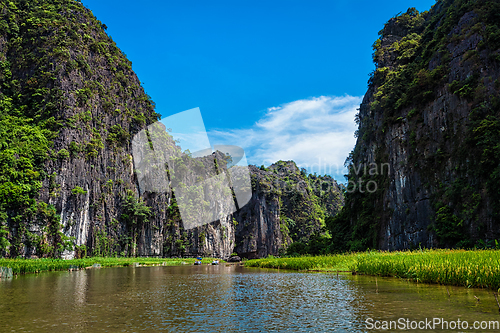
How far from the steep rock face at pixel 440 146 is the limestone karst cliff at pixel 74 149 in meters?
38.8

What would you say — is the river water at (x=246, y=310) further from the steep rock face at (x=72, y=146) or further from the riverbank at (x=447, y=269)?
the steep rock face at (x=72, y=146)

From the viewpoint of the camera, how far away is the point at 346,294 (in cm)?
1052

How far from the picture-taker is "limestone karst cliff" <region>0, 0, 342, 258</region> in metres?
43.1

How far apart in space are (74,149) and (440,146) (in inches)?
1927

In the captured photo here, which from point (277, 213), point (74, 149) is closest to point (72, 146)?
point (74, 149)

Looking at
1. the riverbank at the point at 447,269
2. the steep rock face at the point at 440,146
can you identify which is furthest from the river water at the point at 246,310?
the steep rock face at the point at 440,146

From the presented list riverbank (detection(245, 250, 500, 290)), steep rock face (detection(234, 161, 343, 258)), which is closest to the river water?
riverbank (detection(245, 250, 500, 290))

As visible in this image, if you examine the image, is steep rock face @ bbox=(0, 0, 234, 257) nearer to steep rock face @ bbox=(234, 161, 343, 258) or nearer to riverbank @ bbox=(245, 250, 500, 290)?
steep rock face @ bbox=(234, 161, 343, 258)

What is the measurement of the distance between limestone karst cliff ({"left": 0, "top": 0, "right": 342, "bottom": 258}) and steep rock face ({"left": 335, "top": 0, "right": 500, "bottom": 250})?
1528 inches

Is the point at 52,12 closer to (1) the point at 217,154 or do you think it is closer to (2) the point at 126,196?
(2) the point at 126,196

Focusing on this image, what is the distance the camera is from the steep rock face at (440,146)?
94.1 ft

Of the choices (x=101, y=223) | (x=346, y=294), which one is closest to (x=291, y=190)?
(x=101, y=223)

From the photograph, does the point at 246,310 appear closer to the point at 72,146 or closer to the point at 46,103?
the point at 72,146

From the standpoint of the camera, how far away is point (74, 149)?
50531 millimetres
